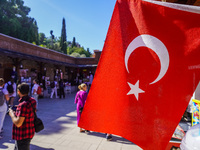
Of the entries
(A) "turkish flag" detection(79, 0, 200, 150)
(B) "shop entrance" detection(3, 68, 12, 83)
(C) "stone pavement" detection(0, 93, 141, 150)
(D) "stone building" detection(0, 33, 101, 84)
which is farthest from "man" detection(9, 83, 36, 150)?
(B) "shop entrance" detection(3, 68, 12, 83)

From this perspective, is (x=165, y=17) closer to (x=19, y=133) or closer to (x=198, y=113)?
(x=19, y=133)

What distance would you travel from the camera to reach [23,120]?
8.14 feet

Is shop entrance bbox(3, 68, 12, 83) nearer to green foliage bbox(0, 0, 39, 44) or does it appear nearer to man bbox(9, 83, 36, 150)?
man bbox(9, 83, 36, 150)

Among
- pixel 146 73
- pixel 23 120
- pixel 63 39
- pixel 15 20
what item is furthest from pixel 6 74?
pixel 63 39

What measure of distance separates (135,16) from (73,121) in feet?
20.2

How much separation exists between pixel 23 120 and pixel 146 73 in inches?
84.8

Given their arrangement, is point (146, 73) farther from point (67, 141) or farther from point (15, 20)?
point (15, 20)

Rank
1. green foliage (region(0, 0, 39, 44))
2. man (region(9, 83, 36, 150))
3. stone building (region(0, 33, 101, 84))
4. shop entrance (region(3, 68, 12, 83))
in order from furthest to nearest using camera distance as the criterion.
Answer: green foliage (region(0, 0, 39, 44)), shop entrance (region(3, 68, 12, 83)), stone building (region(0, 33, 101, 84)), man (region(9, 83, 36, 150))

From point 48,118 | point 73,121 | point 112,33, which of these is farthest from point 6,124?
point 112,33

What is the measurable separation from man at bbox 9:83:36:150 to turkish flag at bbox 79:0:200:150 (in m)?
1.43

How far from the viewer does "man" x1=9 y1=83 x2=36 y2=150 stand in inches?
97.0

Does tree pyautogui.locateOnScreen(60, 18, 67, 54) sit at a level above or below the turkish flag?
above

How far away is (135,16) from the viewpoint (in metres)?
1.48

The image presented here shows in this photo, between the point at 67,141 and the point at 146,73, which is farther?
the point at 67,141
